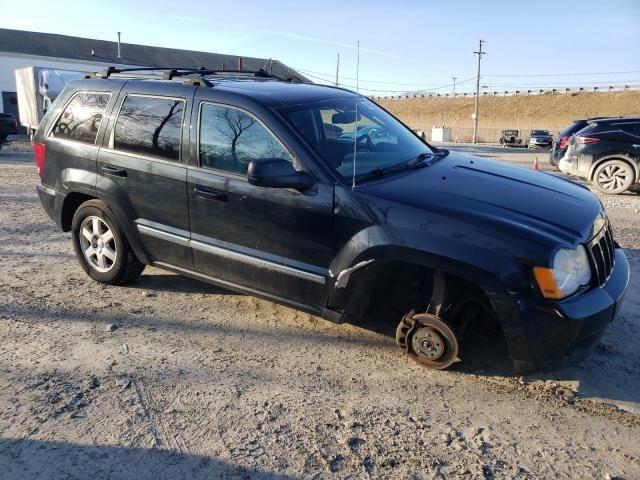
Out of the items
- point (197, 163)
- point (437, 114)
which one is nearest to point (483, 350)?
point (197, 163)

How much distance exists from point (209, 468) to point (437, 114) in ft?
304

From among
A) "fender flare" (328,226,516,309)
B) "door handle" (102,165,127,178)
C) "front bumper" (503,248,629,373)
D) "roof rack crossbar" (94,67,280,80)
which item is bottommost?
"front bumper" (503,248,629,373)

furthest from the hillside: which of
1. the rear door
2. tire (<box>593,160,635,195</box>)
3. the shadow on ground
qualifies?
the shadow on ground

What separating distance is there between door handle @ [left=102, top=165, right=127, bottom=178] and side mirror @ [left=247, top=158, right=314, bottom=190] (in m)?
1.50

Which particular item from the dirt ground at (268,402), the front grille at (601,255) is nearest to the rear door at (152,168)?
the dirt ground at (268,402)

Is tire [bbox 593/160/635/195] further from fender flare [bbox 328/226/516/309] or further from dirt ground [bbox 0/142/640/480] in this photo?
fender flare [bbox 328/226/516/309]

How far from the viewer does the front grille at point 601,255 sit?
328 cm

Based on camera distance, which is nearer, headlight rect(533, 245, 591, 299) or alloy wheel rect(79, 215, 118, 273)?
headlight rect(533, 245, 591, 299)

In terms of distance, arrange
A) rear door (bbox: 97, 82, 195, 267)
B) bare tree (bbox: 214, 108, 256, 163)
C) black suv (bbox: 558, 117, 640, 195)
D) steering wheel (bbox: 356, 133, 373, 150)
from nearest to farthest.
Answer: bare tree (bbox: 214, 108, 256, 163) < steering wheel (bbox: 356, 133, 373, 150) < rear door (bbox: 97, 82, 195, 267) < black suv (bbox: 558, 117, 640, 195)

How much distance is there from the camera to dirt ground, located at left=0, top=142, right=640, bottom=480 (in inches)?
106

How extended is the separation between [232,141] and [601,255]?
8.72ft

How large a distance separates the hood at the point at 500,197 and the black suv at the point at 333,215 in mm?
15

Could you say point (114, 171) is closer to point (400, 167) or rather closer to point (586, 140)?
point (400, 167)

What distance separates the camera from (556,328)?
3.02m
